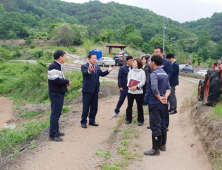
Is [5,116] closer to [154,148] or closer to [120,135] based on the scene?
[120,135]

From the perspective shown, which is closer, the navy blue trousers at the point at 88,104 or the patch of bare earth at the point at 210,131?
the patch of bare earth at the point at 210,131

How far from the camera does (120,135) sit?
6023 mm

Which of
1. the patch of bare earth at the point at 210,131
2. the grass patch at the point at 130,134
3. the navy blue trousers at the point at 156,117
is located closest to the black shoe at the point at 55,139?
the grass patch at the point at 130,134

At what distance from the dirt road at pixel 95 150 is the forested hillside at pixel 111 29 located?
146 ft

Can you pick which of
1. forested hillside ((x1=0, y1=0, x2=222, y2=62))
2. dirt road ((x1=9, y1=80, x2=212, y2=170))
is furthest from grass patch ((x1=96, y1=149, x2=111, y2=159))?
forested hillside ((x1=0, y1=0, x2=222, y2=62))

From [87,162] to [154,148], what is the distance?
51.8 inches

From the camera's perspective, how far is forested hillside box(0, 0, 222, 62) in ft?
209

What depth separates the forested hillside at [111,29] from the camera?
6365cm

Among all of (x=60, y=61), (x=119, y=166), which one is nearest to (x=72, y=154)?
(x=119, y=166)

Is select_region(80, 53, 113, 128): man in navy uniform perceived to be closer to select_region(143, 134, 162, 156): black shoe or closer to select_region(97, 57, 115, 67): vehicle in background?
select_region(143, 134, 162, 156): black shoe

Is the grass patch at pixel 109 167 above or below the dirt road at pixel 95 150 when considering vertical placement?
above

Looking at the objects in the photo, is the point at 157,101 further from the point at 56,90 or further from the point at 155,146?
the point at 56,90

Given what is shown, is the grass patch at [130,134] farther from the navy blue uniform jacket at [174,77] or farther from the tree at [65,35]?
the tree at [65,35]

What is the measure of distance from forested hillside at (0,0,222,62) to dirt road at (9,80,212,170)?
44617mm
